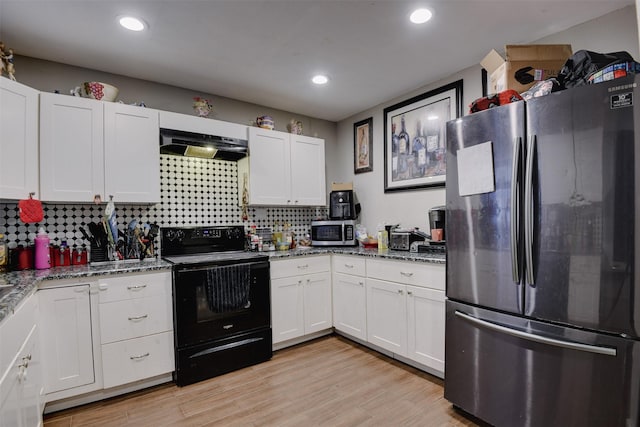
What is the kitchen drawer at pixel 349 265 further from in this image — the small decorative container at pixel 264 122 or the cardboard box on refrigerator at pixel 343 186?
the small decorative container at pixel 264 122

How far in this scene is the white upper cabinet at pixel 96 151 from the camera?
2180 mm

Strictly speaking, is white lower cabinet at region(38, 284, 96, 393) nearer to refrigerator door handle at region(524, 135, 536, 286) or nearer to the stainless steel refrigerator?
the stainless steel refrigerator

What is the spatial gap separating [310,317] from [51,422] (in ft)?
6.41

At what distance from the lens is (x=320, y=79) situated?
2871mm

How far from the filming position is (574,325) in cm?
144

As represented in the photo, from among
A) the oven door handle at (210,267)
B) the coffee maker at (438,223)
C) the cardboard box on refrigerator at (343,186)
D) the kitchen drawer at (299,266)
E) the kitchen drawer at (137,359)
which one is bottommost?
the kitchen drawer at (137,359)

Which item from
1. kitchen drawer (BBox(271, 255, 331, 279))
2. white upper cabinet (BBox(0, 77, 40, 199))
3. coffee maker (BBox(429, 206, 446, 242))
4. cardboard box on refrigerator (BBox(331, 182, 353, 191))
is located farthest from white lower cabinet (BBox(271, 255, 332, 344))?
white upper cabinet (BBox(0, 77, 40, 199))

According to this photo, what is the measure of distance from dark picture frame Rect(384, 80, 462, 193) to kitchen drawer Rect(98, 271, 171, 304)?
2381mm

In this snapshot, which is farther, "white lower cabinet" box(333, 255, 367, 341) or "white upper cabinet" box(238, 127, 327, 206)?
"white upper cabinet" box(238, 127, 327, 206)

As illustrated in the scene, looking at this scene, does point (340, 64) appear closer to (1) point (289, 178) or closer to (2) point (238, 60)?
(2) point (238, 60)

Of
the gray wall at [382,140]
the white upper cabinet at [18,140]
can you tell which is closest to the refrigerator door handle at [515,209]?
the gray wall at [382,140]

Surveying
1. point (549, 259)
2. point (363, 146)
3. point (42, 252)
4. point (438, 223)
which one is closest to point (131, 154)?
point (42, 252)

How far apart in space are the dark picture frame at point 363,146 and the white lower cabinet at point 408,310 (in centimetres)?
143

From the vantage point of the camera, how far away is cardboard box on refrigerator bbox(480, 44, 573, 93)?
191 centimetres
